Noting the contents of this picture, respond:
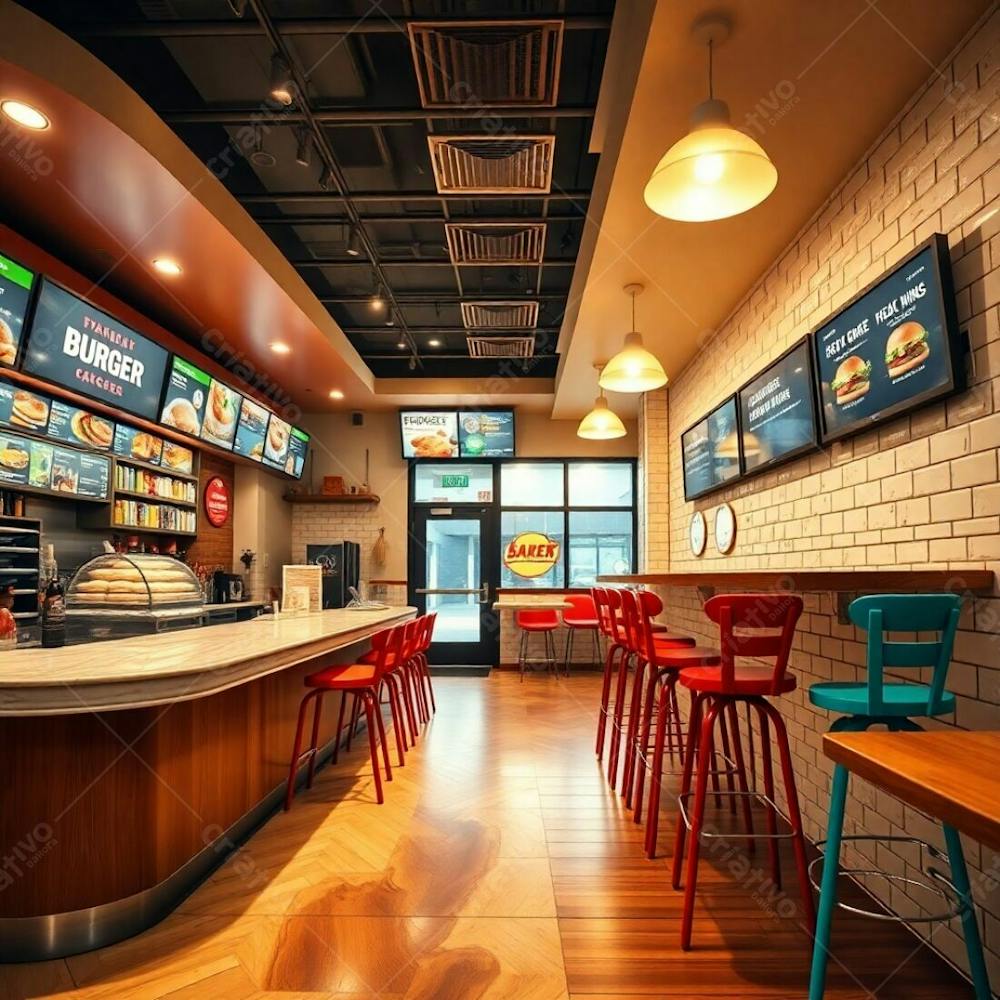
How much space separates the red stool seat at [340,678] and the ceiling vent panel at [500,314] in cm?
364

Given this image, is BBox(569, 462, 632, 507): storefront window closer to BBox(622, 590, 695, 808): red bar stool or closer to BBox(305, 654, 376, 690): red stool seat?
BBox(622, 590, 695, 808): red bar stool

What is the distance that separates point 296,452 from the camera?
26.2 ft

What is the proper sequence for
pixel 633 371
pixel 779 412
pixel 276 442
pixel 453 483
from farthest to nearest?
1. pixel 453 483
2. pixel 276 442
3. pixel 633 371
4. pixel 779 412

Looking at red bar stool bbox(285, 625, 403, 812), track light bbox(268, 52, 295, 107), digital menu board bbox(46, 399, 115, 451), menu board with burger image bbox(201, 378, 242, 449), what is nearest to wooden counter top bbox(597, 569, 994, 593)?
red bar stool bbox(285, 625, 403, 812)

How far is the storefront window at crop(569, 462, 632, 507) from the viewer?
8.84 meters

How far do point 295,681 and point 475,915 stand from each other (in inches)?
69.2

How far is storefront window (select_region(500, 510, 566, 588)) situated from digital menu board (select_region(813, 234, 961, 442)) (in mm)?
5715

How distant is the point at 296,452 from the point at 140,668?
6.24 metres

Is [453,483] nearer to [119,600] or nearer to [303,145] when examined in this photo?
[303,145]

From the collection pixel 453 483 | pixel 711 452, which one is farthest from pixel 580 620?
pixel 711 452

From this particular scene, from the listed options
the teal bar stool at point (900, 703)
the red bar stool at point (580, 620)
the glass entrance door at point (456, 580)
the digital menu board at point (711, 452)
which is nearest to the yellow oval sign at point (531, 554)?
the glass entrance door at point (456, 580)

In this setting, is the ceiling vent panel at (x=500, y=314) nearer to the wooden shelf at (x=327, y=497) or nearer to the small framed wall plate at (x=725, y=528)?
the small framed wall plate at (x=725, y=528)

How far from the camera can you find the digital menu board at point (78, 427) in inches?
178

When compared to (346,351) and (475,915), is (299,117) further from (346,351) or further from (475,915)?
(475,915)
